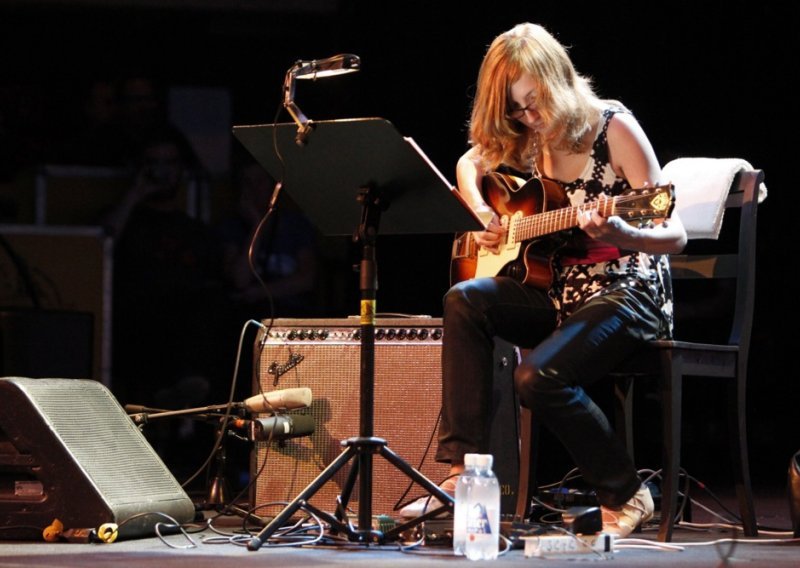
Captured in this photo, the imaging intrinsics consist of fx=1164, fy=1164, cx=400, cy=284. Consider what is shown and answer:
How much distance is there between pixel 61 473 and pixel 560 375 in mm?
1228

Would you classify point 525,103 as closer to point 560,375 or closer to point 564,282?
point 564,282

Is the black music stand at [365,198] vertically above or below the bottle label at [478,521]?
above

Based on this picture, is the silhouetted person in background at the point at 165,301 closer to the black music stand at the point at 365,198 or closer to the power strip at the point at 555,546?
the black music stand at the point at 365,198

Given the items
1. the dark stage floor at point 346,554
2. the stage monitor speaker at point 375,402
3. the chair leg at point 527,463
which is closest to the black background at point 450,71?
the stage monitor speaker at point 375,402

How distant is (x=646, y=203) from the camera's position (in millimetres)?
2695

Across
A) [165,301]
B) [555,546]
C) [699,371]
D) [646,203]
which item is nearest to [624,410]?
[699,371]

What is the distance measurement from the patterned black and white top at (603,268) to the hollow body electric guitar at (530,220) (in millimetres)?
51

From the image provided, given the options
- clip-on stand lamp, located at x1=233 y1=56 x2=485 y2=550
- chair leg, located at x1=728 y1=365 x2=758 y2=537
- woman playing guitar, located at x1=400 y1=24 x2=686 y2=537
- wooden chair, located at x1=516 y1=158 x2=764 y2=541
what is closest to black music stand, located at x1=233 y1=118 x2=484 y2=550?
clip-on stand lamp, located at x1=233 y1=56 x2=485 y2=550

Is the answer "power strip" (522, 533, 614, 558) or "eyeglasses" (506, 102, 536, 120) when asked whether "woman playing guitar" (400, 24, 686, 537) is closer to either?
"eyeglasses" (506, 102, 536, 120)

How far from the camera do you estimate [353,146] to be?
8.27 ft

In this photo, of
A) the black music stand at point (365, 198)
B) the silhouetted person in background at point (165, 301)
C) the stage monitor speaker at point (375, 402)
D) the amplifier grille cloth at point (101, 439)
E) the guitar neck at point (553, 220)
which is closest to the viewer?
the black music stand at point (365, 198)

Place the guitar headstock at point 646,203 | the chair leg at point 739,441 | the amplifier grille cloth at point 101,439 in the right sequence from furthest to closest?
1. the chair leg at point 739,441
2. the amplifier grille cloth at point 101,439
3. the guitar headstock at point 646,203

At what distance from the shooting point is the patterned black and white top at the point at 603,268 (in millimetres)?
2953

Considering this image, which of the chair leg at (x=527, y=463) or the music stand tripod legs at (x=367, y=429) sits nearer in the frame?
the music stand tripod legs at (x=367, y=429)
